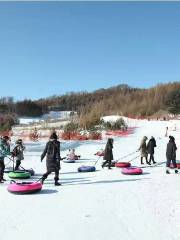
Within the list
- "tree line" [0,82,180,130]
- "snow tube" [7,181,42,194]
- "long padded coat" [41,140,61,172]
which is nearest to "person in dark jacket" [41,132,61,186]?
"long padded coat" [41,140,61,172]

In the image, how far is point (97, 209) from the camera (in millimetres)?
9555

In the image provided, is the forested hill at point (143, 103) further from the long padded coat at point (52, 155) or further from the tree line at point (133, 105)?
the long padded coat at point (52, 155)

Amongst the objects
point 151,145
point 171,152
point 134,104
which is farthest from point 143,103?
point 171,152

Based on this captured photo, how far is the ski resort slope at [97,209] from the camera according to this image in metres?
7.70

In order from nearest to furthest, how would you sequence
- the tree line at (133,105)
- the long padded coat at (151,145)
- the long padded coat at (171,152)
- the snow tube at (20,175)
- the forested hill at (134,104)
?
1. the snow tube at (20,175)
2. the long padded coat at (171,152)
3. the long padded coat at (151,145)
4. the tree line at (133,105)
5. the forested hill at (134,104)

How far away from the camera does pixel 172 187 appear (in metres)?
12.6

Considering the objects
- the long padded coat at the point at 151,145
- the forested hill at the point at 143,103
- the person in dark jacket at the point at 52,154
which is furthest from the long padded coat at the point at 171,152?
the forested hill at the point at 143,103

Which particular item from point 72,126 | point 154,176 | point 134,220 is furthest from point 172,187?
point 72,126

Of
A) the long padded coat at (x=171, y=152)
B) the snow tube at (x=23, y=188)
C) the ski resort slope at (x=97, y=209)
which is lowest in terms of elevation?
the ski resort slope at (x=97, y=209)

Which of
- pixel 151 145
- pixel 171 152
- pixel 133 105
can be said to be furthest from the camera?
pixel 133 105

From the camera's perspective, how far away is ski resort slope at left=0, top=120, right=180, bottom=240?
25.3 ft

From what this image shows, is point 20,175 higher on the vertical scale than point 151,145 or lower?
lower

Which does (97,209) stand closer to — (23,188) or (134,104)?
(23,188)

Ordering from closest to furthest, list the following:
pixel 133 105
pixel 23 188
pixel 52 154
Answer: pixel 23 188 < pixel 52 154 < pixel 133 105
